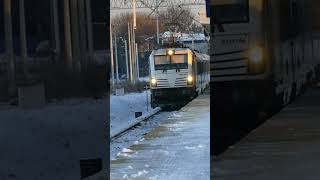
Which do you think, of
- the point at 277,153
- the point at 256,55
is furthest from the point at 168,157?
the point at 256,55

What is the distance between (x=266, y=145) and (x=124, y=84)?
76.4 ft

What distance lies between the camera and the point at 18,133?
16.7 ft

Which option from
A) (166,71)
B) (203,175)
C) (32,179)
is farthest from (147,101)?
(32,179)

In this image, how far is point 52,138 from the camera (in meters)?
5.19

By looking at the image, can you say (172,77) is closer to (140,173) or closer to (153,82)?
(153,82)

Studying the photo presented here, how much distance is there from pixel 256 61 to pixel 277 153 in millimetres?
1878

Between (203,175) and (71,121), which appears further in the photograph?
(203,175)

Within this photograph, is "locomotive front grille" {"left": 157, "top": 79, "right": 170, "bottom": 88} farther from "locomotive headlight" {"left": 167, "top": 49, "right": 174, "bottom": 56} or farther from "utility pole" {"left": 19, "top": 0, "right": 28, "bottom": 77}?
"utility pole" {"left": 19, "top": 0, "right": 28, "bottom": 77}

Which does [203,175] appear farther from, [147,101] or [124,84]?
A: [124,84]

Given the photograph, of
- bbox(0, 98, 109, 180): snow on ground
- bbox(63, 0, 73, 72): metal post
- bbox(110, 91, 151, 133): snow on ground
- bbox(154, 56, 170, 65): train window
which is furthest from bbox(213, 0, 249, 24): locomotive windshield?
bbox(154, 56, 170, 65): train window

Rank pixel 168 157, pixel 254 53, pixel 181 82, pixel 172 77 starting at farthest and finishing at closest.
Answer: pixel 172 77 → pixel 181 82 → pixel 254 53 → pixel 168 157

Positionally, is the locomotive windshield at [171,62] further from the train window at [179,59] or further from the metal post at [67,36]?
the metal post at [67,36]

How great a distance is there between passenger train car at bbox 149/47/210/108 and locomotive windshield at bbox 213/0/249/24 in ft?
52.2

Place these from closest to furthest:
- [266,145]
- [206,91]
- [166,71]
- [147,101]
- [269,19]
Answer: [266,145] → [269,19] → [166,71] → [147,101] → [206,91]
